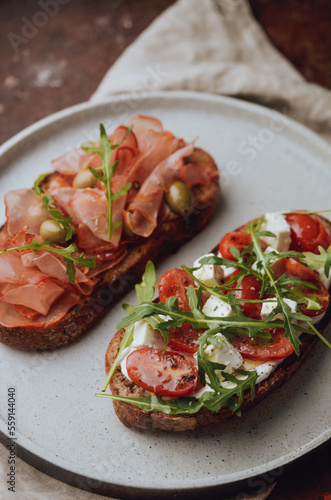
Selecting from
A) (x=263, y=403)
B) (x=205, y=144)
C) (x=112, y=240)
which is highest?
(x=112, y=240)

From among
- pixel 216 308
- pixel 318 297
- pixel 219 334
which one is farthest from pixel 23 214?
pixel 318 297

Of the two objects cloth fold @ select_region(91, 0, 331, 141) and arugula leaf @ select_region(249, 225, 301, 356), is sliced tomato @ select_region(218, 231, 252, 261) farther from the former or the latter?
cloth fold @ select_region(91, 0, 331, 141)

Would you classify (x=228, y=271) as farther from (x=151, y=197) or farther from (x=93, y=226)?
(x=93, y=226)

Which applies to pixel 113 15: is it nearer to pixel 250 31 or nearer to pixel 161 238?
pixel 250 31

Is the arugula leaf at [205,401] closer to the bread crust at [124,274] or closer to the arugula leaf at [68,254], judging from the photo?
the bread crust at [124,274]

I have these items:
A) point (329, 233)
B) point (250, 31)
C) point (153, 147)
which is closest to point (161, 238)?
point (153, 147)

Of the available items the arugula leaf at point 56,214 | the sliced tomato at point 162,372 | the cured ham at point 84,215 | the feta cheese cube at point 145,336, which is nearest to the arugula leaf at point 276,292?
the sliced tomato at point 162,372

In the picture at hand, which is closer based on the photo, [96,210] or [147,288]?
[147,288]
